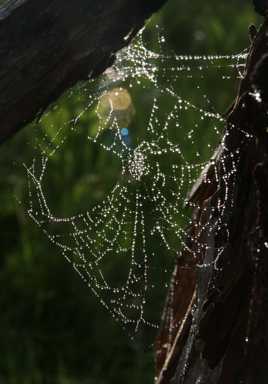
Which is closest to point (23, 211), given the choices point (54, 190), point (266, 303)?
point (54, 190)

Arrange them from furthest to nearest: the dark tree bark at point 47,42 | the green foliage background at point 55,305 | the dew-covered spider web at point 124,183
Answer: the green foliage background at point 55,305 < the dew-covered spider web at point 124,183 < the dark tree bark at point 47,42

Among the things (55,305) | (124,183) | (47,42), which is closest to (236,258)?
(47,42)

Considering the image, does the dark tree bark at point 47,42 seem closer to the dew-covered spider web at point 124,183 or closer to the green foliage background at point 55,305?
the dew-covered spider web at point 124,183

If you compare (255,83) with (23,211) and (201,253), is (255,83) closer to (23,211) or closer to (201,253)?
(201,253)

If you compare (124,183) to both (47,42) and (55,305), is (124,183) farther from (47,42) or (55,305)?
(47,42)

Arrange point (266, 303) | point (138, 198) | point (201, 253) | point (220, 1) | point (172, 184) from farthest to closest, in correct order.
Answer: point (220, 1) < point (172, 184) < point (138, 198) < point (201, 253) < point (266, 303)

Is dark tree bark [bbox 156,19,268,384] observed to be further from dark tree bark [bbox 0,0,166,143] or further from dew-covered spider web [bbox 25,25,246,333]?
dew-covered spider web [bbox 25,25,246,333]

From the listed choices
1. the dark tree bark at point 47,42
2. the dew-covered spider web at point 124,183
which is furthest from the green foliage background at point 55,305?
the dark tree bark at point 47,42
